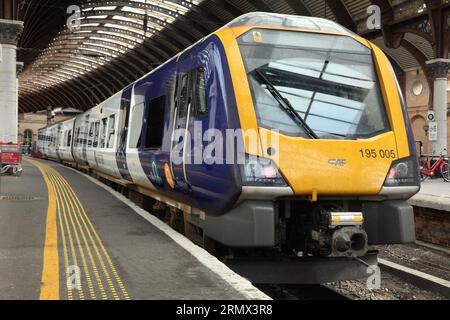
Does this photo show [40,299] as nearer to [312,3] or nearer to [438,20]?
[438,20]

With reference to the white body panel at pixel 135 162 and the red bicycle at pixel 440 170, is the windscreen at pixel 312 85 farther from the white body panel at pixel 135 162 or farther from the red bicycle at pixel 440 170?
the red bicycle at pixel 440 170

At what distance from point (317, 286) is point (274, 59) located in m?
2.98

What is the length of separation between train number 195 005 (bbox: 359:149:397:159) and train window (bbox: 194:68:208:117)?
5.33ft

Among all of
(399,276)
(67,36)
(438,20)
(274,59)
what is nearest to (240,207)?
(274,59)

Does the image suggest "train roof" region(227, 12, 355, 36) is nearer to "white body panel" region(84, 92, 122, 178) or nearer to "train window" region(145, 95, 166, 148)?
"train window" region(145, 95, 166, 148)

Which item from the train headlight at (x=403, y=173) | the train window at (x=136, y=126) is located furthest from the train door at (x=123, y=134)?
the train headlight at (x=403, y=173)

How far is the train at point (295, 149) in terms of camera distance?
4457 mm

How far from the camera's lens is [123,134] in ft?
30.1

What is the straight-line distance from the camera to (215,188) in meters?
4.66

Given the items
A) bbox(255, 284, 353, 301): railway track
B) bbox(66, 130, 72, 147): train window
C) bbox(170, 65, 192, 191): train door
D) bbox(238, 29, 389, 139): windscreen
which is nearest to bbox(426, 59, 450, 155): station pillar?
bbox(66, 130, 72, 147): train window

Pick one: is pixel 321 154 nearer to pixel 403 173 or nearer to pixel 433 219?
pixel 403 173

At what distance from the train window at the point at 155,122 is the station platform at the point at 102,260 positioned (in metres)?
1.17

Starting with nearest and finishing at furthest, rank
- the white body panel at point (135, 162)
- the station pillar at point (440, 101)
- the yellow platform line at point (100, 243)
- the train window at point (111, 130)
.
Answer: the yellow platform line at point (100, 243) → the white body panel at point (135, 162) → the train window at point (111, 130) → the station pillar at point (440, 101)
